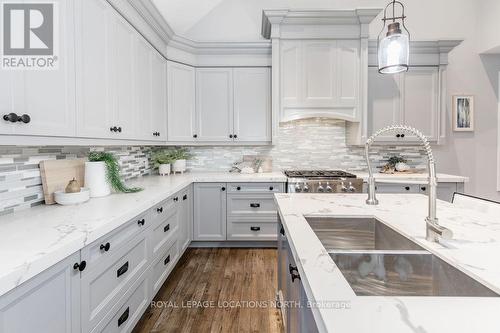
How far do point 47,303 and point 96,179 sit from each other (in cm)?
110

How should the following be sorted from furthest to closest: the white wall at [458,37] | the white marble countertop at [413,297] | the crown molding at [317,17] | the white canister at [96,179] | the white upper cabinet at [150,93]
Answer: the white wall at [458,37], the crown molding at [317,17], the white upper cabinet at [150,93], the white canister at [96,179], the white marble countertop at [413,297]

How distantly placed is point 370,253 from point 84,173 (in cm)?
196

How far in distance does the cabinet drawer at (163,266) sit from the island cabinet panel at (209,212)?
59 cm

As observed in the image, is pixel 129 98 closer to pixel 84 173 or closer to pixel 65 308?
pixel 84 173

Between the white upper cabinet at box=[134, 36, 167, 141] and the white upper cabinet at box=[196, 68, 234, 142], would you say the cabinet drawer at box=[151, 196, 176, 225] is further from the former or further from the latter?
the white upper cabinet at box=[196, 68, 234, 142]

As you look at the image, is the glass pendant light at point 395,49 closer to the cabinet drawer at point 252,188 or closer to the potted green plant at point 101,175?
the cabinet drawer at point 252,188

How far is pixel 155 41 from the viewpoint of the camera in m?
2.85

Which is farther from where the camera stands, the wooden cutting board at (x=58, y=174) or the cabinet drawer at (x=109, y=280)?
the wooden cutting board at (x=58, y=174)

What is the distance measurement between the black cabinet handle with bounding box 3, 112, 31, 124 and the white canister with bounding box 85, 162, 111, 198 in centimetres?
78

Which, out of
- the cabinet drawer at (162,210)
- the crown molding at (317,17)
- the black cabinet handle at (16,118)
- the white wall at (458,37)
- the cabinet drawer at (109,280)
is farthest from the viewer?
the white wall at (458,37)

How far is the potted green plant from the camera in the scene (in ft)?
6.31

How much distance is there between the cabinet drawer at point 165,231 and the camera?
2.07 meters

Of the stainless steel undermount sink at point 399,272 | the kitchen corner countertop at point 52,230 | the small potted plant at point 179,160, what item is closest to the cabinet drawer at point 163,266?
the kitchen corner countertop at point 52,230

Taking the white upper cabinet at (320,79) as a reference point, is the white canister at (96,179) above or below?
below
